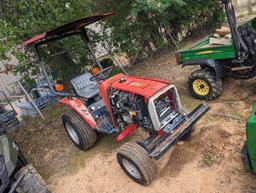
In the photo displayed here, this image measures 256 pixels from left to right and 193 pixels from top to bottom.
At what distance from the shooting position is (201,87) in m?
5.66

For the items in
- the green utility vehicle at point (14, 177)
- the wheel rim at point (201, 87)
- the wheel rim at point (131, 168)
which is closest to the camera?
the green utility vehicle at point (14, 177)

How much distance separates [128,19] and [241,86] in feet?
15.1

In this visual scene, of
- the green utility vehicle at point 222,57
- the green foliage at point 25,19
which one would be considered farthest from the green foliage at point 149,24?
the green utility vehicle at point 222,57

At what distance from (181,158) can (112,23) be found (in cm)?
610

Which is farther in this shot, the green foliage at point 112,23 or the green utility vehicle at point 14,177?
the green foliage at point 112,23

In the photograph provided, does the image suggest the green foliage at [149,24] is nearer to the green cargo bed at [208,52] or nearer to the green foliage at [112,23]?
the green foliage at [112,23]

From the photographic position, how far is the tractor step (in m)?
3.60

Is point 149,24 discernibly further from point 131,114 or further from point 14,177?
point 14,177

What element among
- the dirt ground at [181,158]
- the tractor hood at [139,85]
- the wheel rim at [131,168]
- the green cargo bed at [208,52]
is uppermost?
the tractor hood at [139,85]

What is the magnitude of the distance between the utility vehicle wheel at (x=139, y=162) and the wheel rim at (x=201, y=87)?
7.90 ft

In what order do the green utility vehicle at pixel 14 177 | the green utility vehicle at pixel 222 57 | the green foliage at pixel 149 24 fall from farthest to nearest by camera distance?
1. the green foliage at pixel 149 24
2. the green utility vehicle at pixel 222 57
3. the green utility vehicle at pixel 14 177

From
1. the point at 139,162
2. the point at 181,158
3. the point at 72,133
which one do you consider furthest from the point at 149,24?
the point at 139,162

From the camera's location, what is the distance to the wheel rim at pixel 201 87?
5566 mm

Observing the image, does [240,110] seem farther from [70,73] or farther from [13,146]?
[70,73]
